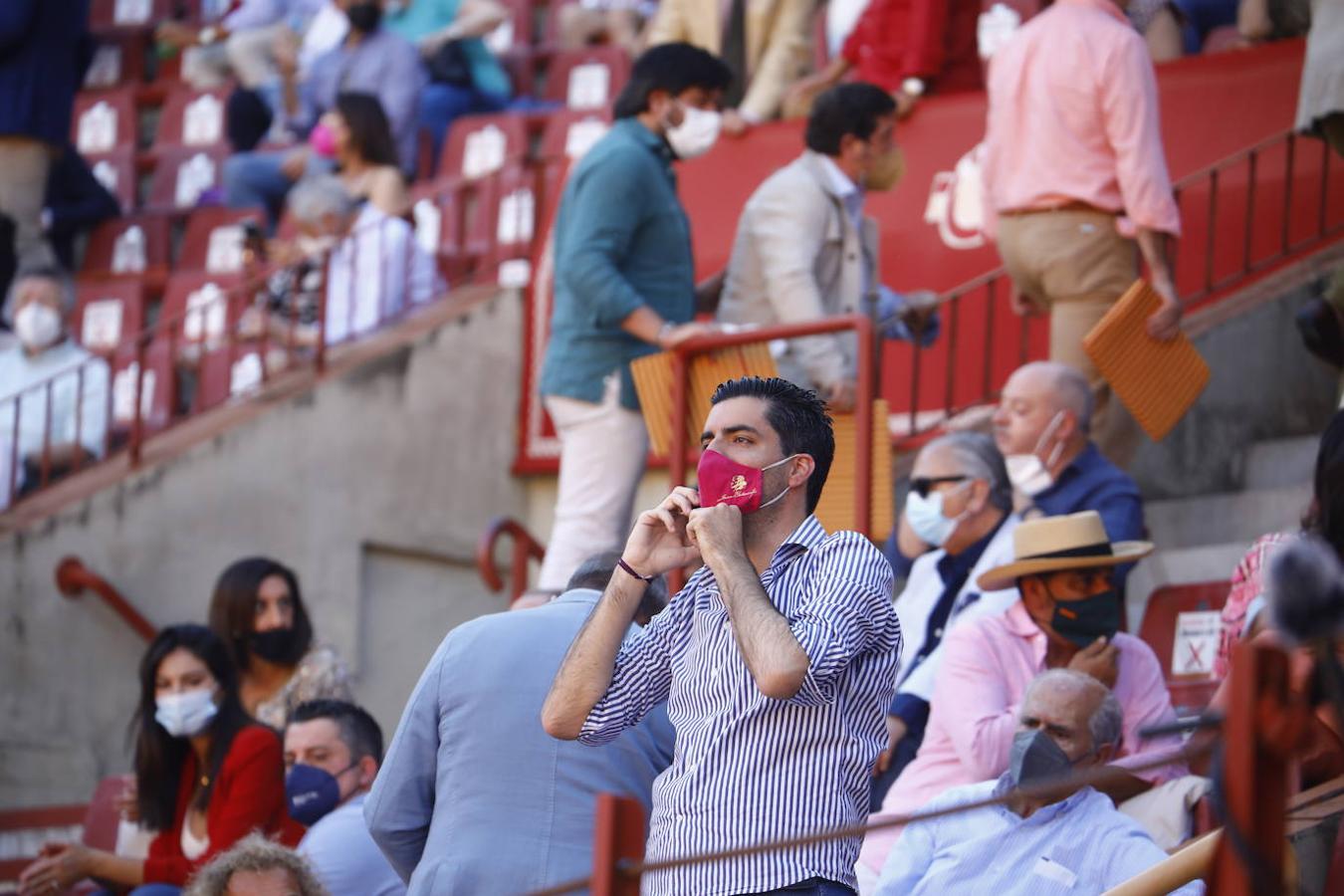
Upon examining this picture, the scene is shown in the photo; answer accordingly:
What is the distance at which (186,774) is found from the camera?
23.4 feet

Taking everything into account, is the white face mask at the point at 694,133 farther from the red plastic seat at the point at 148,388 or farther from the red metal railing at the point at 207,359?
the red plastic seat at the point at 148,388

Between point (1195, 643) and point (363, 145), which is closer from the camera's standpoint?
point (1195, 643)

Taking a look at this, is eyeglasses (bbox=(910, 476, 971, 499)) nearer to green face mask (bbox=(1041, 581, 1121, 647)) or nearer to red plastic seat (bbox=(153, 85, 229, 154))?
green face mask (bbox=(1041, 581, 1121, 647))

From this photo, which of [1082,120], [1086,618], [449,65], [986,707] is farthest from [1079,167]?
[449,65]

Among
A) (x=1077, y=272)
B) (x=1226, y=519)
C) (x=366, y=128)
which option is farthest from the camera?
(x=366, y=128)

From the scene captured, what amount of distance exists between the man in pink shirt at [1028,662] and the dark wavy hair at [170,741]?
6.77 feet

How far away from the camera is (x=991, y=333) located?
9766 millimetres

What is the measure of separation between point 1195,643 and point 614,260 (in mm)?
2252

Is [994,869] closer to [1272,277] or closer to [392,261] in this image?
[1272,277]

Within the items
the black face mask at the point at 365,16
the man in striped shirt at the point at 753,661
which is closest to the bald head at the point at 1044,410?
the man in striped shirt at the point at 753,661

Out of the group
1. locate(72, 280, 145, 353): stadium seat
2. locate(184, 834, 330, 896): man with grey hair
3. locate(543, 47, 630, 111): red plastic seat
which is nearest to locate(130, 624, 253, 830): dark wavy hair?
locate(184, 834, 330, 896): man with grey hair

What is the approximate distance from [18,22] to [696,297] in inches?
238

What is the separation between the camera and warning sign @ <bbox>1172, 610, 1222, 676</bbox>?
743 centimetres

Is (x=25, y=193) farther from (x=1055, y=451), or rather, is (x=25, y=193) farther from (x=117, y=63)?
(x=1055, y=451)
